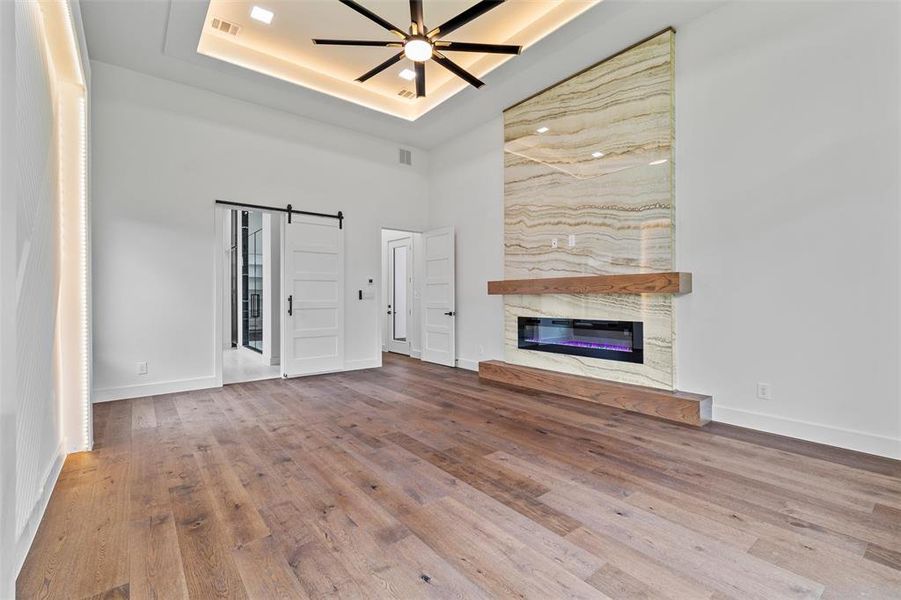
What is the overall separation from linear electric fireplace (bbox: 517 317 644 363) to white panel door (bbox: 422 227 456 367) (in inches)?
57.7

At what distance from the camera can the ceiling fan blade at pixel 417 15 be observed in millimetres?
3041

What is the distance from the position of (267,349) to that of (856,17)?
8107 millimetres

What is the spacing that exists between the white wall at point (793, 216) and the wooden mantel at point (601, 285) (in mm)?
261

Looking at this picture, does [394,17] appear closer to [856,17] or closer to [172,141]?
[172,141]

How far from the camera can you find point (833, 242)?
10.4 feet

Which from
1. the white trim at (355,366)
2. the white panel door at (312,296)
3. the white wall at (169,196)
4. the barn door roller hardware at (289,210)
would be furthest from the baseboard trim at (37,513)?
the barn door roller hardware at (289,210)

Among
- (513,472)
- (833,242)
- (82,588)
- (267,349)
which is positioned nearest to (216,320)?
(267,349)

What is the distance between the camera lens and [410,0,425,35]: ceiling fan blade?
3.04 metres

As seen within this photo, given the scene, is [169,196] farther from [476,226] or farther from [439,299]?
[476,226]

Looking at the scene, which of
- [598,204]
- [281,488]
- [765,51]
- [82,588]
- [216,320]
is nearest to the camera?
[82,588]

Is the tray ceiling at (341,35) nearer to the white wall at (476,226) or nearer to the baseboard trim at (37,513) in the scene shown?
the white wall at (476,226)

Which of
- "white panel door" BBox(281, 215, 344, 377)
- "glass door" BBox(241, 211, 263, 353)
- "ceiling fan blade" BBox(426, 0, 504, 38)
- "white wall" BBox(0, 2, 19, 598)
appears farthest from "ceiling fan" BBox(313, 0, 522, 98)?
"glass door" BBox(241, 211, 263, 353)

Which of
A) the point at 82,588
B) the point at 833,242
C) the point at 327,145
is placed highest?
the point at 327,145

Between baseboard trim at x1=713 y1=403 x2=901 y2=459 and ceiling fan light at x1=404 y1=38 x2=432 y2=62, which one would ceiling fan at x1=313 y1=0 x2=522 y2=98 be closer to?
ceiling fan light at x1=404 y1=38 x2=432 y2=62
